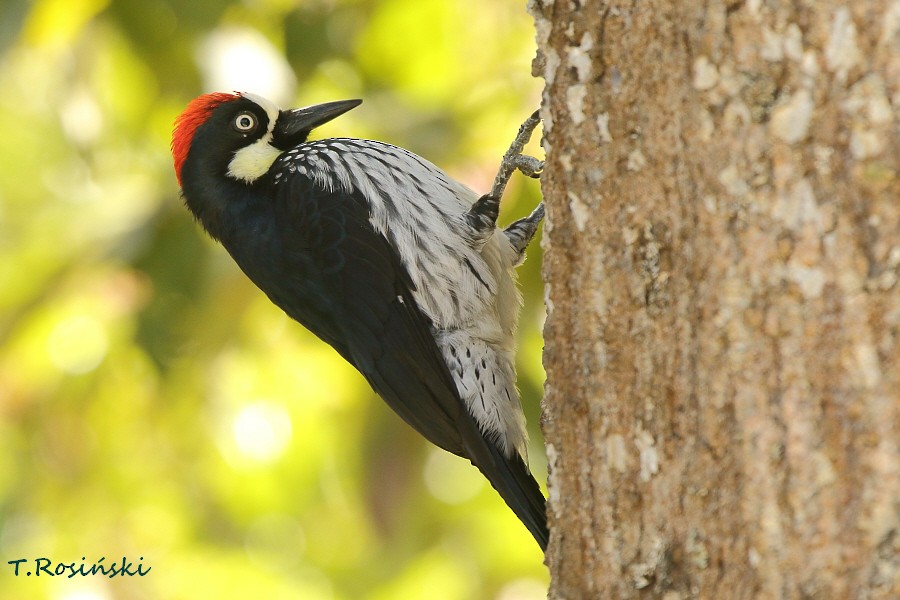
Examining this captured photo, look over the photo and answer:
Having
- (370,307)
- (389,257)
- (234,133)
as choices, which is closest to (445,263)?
(389,257)

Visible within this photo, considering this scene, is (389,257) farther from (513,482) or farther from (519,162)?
(513,482)

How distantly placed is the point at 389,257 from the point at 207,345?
1.83m

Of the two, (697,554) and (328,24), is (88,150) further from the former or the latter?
(697,554)

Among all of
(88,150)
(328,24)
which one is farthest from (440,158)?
(88,150)

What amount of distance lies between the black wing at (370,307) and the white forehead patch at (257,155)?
0.23 meters

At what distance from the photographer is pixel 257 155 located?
3.54 metres

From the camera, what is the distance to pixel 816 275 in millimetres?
1652

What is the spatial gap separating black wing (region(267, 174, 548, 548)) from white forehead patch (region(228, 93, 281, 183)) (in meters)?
0.23

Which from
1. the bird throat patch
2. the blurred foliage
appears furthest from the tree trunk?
the blurred foliage

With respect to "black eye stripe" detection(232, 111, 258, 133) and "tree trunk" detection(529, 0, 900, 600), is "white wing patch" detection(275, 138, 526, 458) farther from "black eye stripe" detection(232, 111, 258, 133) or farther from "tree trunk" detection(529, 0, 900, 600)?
"tree trunk" detection(529, 0, 900, 600)

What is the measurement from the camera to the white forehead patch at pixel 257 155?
3.47 m

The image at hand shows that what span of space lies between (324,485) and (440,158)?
2333 mm

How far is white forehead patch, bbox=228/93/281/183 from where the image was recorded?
137 inches

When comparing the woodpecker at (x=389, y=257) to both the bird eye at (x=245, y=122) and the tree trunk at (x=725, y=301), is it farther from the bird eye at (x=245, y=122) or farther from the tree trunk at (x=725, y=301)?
the tree trunk at (x=725, y=301)
